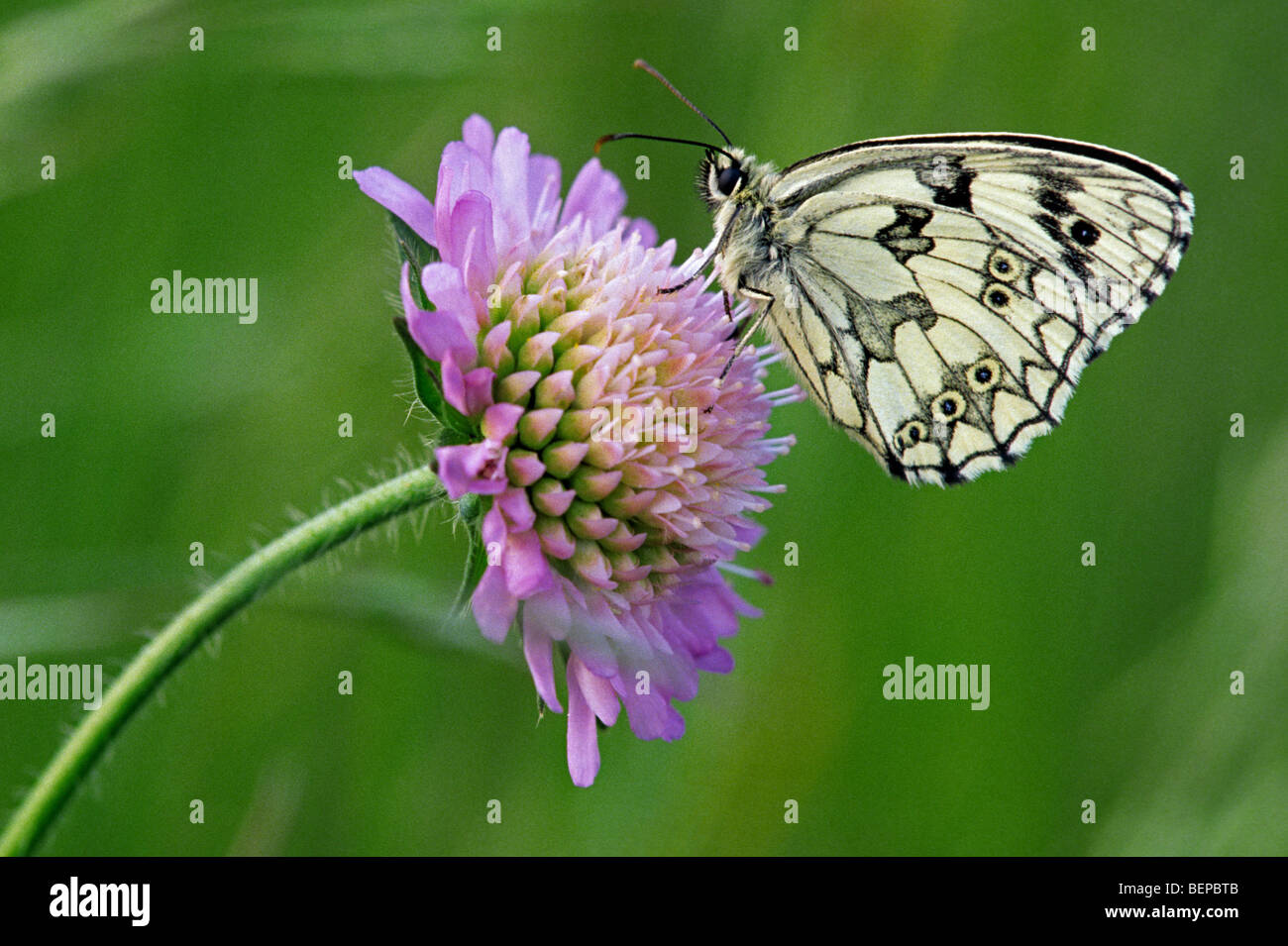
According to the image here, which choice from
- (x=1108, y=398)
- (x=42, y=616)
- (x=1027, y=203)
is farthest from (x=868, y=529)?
(x=42, y=616)

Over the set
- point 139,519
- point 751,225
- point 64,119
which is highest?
point 64,119

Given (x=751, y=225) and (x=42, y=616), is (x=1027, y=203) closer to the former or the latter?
(x=751, y=225)

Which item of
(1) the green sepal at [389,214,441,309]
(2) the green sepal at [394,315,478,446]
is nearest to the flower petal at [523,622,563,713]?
(2) the green sepal at [394,315,478,446]

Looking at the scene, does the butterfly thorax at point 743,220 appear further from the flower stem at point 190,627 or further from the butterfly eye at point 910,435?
the flower stem at point 190,627

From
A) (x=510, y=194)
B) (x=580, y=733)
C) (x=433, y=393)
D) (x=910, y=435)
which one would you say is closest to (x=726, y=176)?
(x=510, y=194)

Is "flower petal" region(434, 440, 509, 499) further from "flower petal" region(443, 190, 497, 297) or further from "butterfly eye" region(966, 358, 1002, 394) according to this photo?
"butterfly eye" region(966, 358, 1002, 394)

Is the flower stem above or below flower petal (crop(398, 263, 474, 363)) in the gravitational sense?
below

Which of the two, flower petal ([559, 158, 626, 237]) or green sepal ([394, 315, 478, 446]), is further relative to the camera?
flower petal ([559, 158, 626, 237])
